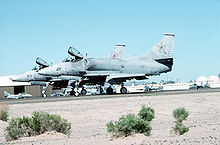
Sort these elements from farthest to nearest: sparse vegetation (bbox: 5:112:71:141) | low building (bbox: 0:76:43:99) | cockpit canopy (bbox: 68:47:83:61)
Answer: low building (bbox: 0:76:43:99) → cockpit canopy (bbox: 68:47:83:61) → sparse vegetation (bbox: 5:112:71:141)

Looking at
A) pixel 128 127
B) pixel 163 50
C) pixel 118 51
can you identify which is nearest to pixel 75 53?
pixel 163 50

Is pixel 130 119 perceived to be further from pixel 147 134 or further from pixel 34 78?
pixel 34 78

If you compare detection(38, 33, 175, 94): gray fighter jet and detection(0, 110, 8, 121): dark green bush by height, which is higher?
detection(38, 33, 175, 94): gray fighter jet

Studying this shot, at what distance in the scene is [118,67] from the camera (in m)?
42.7

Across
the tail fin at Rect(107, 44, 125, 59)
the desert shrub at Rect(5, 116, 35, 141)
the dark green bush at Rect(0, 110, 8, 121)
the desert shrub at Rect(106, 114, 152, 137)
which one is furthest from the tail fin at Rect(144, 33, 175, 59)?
the desert shrub at Rect(106, 114, 152, 137)

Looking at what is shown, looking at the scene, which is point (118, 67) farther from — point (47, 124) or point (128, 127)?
point (128, 127)

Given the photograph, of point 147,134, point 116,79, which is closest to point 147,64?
point 116,79

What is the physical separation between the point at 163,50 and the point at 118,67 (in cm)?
708

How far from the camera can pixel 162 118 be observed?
19.8 m

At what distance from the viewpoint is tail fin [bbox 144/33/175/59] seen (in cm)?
4531

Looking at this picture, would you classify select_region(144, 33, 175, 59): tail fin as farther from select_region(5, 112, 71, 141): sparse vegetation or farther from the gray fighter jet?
select_region(5, 112, 71, 141): sparse vegetation

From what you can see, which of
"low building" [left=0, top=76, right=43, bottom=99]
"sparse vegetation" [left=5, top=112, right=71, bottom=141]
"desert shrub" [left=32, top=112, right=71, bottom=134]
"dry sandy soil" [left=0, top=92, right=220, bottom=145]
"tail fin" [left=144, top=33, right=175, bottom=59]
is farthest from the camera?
"low building" [left=0, top=76, right=43, bottom=99]

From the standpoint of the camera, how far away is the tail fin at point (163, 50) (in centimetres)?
4531

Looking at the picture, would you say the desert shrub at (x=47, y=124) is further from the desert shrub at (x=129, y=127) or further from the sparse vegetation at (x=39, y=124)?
the desert shrub at (x=129, y=127)
